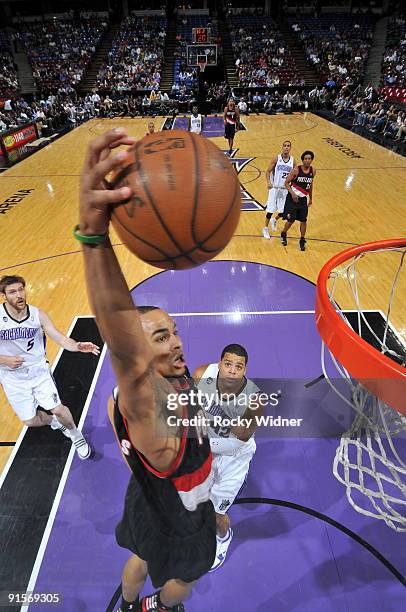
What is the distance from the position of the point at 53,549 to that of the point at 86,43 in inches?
1257

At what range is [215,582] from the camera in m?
2.51

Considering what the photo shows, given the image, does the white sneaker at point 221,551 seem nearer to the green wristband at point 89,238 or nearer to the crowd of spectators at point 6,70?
the green wristband at point 89,238

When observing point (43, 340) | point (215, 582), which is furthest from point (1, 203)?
point (215, 582)

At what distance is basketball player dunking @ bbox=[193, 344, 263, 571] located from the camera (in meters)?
2.45

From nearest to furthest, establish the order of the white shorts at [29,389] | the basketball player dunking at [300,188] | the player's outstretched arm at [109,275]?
the player's outstretched arm at [109,275]
the white shorts at [29,389]
the basketball player dunking at [300,188]

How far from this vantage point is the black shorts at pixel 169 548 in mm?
1762

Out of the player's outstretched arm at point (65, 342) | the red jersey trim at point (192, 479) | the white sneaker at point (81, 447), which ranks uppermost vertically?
the red jersey trim at point (192, 479)

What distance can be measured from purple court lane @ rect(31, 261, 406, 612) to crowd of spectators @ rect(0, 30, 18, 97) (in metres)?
23.8

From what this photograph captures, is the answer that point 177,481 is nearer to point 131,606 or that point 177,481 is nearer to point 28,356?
point 131,606

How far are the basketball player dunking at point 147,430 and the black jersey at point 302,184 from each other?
15.9 ft

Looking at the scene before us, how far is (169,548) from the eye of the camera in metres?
1.76

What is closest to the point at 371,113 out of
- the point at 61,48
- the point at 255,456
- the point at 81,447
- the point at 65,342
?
the point at 255,456

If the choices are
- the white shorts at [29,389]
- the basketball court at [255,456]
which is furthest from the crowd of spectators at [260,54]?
the white shorts at [29,389]

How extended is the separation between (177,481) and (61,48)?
32264 millimetres
